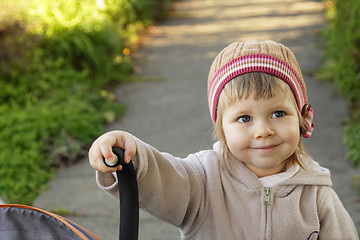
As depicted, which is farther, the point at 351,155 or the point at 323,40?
the point at 323,40

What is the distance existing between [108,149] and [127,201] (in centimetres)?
18

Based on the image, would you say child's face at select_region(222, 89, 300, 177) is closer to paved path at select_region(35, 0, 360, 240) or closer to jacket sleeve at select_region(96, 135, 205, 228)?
jacket sleeve at select_region(96, 135, 205, 228)

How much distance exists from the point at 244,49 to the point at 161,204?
65 cm

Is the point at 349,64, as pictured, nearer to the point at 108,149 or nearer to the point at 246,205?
the point at 246,205

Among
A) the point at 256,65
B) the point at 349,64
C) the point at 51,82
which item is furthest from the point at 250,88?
the point at 51,82

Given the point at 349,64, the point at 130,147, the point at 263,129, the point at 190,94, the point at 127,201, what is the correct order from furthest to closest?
the point at 190,94, the point at 349,64, the point at 263,129, the point at 130,147, the point at 127,201

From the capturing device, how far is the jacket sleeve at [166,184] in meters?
1.71

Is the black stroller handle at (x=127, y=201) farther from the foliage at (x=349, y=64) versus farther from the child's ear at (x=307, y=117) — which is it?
the foliage at (x=349, y=64)

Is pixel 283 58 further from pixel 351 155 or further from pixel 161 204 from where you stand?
pixel 351 155

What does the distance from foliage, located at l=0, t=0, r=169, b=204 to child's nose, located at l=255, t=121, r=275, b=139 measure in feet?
7.22

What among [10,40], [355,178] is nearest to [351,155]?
[355,178]

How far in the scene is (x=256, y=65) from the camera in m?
1.88

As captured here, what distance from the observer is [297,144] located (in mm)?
1962

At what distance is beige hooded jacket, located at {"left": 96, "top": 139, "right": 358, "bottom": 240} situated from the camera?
1948 millimetres
